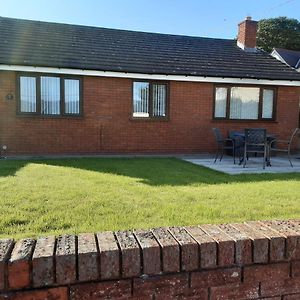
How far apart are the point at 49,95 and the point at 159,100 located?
3.70 meters

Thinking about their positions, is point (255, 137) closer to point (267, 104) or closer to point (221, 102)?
point (221, 102)

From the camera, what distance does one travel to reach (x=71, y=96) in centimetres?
1125

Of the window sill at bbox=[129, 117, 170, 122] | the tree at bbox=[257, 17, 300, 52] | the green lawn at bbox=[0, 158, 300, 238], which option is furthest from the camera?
the tree at bbox=[257, 17, 300, 52]

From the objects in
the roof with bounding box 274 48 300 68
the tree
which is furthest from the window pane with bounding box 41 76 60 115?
the tree

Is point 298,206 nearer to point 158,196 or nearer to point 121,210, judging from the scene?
point 158,196

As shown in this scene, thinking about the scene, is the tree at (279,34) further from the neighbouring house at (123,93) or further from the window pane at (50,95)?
the window pane at (50,95)

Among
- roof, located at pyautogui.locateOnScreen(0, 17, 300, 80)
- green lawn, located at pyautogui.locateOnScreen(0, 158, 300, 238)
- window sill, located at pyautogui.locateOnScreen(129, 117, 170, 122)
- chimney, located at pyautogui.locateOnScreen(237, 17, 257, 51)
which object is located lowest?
green lawn, located at pyautogui.locateOnScreen(0, 158, 300, 238)

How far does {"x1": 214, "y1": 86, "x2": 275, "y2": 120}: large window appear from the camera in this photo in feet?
41.7

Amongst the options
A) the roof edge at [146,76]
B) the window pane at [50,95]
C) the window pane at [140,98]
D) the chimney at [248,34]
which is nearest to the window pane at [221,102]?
the roof edge at [146,76]

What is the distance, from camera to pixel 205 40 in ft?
50.9

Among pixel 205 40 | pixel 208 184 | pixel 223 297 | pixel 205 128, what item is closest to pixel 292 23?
pixel 205 40

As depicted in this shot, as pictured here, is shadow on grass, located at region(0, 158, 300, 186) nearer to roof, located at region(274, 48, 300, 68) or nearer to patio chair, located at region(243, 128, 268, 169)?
patio chair, located at region(243, 128, 268, 169)

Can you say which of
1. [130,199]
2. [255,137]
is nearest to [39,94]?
[255,137]

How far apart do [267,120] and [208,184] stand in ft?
25.8
